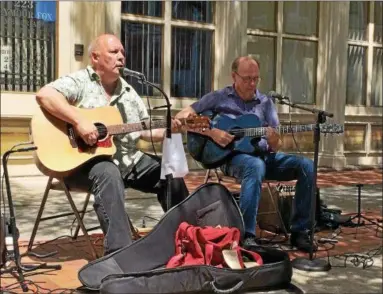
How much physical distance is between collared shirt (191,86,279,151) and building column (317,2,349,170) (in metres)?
5.79

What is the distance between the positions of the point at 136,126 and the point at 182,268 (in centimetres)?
125

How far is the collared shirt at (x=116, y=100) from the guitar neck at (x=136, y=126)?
0.20 m

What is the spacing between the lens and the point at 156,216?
5.55 m

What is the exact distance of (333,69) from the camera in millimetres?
10273

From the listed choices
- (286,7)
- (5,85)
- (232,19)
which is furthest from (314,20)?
(5,85)

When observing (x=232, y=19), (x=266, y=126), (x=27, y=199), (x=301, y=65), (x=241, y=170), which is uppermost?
(x=232, y=19)

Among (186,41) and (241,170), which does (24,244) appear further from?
(186,41)

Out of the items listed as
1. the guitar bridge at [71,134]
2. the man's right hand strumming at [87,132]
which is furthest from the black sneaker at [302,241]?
the guitar bridge at [71,134]

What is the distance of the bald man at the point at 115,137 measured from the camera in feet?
11.5

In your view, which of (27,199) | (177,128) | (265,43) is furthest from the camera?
(265,43)

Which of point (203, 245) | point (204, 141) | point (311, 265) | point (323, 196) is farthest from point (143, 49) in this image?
point (203, 245)

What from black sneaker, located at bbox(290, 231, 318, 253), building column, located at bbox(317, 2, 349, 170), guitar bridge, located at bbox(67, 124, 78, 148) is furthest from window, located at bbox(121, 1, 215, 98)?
guitar bridge, located at bbox(67, 124, 78, 148)

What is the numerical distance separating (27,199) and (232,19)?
4497 millimetres

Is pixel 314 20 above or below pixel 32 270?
above
